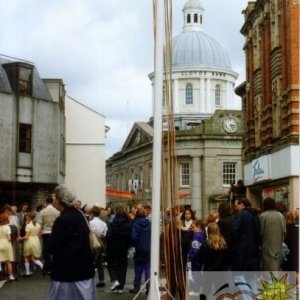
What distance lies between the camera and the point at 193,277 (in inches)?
458

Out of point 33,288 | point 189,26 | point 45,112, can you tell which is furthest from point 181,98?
point 33,288

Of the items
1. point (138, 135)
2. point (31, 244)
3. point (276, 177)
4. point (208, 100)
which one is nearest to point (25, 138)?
point (276, 177)

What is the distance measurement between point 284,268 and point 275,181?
18.9 m

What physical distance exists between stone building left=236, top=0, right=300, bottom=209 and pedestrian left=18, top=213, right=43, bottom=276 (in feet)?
32.9

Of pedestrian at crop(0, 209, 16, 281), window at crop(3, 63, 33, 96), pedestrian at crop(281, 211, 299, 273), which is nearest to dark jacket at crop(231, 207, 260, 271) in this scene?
pedestrian at crop(281, 211, 299, 273)

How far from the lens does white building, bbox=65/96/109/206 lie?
49.3m

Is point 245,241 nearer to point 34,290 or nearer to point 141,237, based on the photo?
point 141,237

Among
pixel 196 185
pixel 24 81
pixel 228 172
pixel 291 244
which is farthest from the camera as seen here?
pixel 228 172

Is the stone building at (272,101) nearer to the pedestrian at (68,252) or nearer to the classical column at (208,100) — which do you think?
the pedestrian at (68,252)

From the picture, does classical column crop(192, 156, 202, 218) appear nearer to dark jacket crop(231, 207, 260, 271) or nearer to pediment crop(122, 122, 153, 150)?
pediment crop(122, 122, 153, 150)

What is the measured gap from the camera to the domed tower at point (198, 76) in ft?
343

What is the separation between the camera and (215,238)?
1137 centimetres

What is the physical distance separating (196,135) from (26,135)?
4041cm

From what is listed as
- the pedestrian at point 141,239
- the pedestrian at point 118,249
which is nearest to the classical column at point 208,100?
the pedestrian at point 118,249
